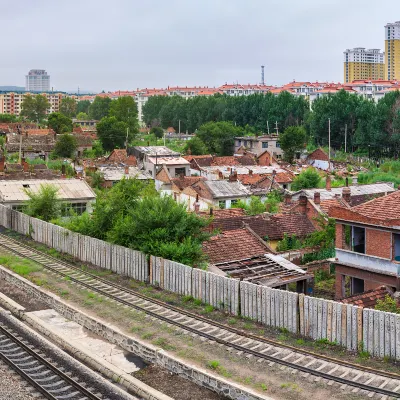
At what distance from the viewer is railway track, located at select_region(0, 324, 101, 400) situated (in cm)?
1377

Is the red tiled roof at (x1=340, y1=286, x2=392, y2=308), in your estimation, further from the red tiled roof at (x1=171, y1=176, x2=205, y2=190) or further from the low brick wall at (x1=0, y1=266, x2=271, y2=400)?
the red tiled roof at (x1=171, y1=176, x2=205, y2=190)

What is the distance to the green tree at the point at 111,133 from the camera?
93875mm

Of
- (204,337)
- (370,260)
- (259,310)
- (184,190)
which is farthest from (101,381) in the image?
(184,190)

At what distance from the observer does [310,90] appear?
584 ft

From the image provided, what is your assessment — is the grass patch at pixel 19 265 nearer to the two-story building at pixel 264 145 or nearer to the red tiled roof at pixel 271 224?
the red tiled roof at pixel 271 224

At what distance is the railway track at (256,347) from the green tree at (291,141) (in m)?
60.7

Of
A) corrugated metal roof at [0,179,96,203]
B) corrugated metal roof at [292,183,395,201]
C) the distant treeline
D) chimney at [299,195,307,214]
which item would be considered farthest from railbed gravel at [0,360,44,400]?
the distant treeline

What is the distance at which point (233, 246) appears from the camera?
2619 cm

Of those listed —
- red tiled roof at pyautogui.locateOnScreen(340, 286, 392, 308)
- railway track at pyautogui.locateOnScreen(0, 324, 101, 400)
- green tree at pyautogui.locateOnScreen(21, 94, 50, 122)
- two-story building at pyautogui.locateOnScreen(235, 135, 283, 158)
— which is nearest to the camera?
railway track at pyautogui.locateOnScreen(0, 324, 101, 400)

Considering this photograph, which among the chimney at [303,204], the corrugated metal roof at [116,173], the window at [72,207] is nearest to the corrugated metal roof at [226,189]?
the corrugated metal roof at [116,173]

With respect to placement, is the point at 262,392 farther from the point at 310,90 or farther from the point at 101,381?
the point at 310,90

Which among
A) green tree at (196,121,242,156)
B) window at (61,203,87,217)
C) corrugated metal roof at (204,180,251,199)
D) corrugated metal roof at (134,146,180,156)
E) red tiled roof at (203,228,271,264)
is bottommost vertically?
red tiled roof at (203,228,271,264)

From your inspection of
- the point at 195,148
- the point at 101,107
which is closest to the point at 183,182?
the point at 195,148

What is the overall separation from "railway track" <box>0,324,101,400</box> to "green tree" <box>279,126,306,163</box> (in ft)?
219
